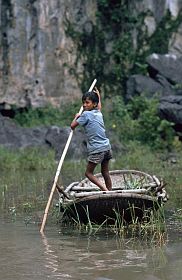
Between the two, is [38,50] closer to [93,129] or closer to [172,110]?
[172,110]

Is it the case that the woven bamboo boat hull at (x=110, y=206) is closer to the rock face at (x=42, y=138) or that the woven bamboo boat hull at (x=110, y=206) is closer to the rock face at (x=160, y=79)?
the rock face at (x=42, y=138)

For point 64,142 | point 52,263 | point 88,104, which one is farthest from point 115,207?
point 64,142

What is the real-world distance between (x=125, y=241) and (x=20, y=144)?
10204 mm

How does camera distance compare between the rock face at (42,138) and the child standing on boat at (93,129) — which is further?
the rock face at (42,138)

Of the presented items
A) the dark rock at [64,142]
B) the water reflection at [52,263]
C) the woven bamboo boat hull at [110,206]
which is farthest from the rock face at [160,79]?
the water reflection at [52,263]

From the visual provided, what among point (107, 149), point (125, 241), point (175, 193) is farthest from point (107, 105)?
point (125, 241)

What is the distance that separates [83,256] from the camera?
4770mm

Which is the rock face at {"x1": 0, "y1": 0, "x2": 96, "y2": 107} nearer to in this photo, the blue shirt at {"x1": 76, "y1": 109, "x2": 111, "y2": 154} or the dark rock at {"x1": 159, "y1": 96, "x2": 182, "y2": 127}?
the dark rock at {"x1": 159, "y1": 96, "x2": 182, "y2": 127}

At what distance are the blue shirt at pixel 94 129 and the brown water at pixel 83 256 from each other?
1.24m

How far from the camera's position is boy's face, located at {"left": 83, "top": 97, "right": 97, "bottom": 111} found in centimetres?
685

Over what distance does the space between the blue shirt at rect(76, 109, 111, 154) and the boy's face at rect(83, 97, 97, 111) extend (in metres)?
0.05

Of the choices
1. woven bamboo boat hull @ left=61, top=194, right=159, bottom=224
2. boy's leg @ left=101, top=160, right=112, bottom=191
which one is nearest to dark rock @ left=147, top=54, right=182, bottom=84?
boy's leg @ left=101, top=160, right=112, bottom=191

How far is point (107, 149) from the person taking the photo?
7000 millimetres

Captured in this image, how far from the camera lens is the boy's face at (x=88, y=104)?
6.85 m
